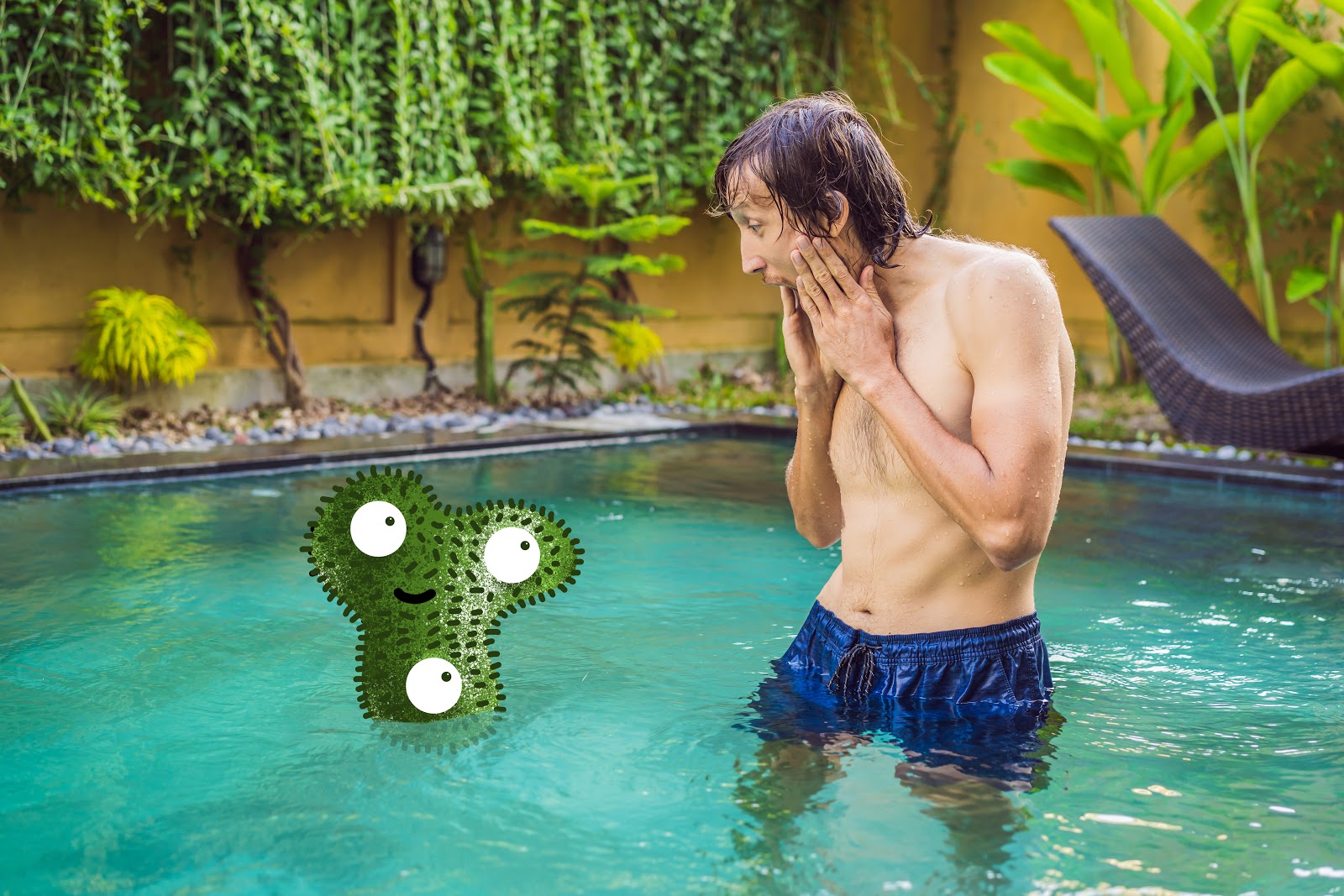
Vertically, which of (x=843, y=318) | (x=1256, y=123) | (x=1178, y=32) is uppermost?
(x=1178, y=32)

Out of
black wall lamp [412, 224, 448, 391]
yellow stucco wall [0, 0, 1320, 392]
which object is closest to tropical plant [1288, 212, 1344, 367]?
yellow stucco wall [0, 0, 1320, 392]

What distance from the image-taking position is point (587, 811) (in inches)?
91.6

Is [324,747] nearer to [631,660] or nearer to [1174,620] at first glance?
[631,660]

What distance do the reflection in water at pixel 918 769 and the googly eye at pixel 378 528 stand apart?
30.0 inches

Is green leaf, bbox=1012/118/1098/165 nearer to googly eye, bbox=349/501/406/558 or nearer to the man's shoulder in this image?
the man's shoulder

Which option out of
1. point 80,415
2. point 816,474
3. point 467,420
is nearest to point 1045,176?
point 467,420

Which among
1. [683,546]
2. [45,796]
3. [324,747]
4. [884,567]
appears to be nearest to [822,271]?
[884,567]

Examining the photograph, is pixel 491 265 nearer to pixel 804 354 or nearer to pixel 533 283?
pixel 533 283

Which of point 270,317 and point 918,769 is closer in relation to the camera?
point 918,769

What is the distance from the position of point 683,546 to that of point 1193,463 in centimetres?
289

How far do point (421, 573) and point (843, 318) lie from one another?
887 mm

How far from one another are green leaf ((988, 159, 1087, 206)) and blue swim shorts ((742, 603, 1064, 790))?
7487 mm

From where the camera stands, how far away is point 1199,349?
698 cm

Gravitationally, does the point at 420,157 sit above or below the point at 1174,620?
above
